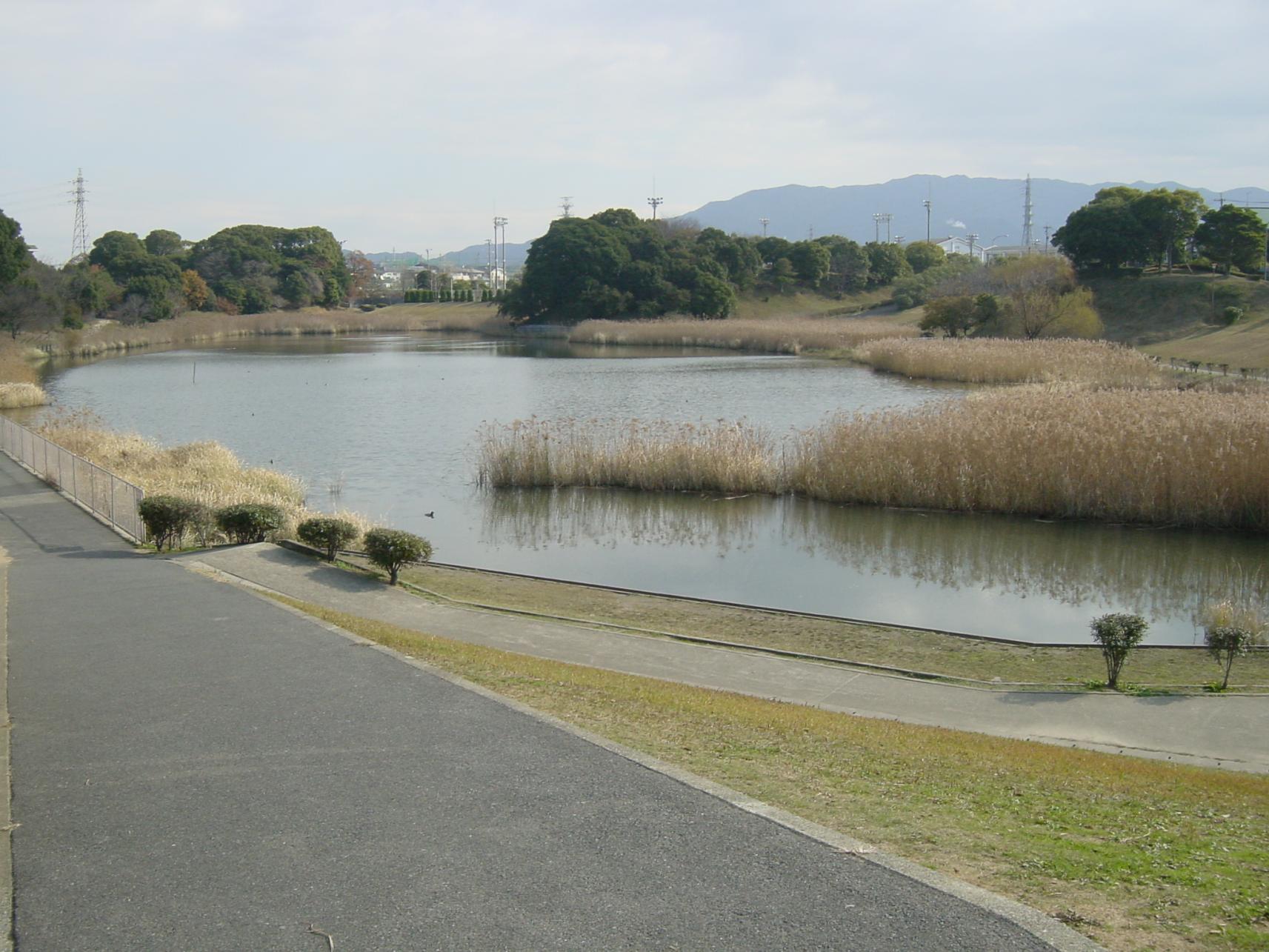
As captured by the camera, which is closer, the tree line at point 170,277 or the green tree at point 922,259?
the tree line at point 170,277

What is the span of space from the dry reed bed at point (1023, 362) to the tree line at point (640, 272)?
125 ft

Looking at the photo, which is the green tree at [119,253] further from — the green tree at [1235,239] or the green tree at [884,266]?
the green tree at [1235,239]

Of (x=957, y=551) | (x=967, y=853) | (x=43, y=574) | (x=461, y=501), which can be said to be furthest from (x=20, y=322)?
(x=967, y=853)

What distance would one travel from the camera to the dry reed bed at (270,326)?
8549 cm

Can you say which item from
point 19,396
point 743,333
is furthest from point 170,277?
point 19,396

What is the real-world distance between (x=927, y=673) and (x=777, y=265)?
105 metres

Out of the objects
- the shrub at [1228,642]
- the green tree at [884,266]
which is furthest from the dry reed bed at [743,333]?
the shrub at [1228,642]

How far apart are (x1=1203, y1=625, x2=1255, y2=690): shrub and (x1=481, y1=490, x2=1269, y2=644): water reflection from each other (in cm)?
307

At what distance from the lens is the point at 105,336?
8794 cm

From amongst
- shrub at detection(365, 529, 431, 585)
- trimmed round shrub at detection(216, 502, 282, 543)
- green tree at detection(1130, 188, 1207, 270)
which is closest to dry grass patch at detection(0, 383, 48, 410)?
trimmed round shrub at detection(216, 502, 282, 543)

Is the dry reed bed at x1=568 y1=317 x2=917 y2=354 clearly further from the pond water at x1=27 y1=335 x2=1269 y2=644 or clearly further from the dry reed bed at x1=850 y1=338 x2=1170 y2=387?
the pond water at x1=27 y1=335 x2=1269 y2=644

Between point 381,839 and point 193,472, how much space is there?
75.2 ft

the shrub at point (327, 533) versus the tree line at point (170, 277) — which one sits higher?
the tree line at point (170, 277)

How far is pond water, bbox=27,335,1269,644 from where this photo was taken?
1870 centimetres
